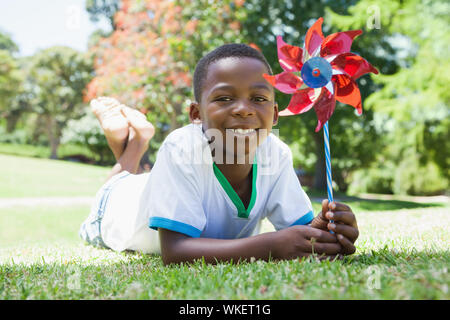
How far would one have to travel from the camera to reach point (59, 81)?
26.1 m

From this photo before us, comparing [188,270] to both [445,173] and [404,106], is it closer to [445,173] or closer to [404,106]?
[404,106]

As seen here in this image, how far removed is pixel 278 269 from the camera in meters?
1.64

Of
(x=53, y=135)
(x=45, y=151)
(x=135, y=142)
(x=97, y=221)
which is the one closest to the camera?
(x=97, y=221)

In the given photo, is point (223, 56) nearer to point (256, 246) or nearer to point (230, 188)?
point (230, 188)

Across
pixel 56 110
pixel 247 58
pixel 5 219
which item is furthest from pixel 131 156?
pixel 56 110

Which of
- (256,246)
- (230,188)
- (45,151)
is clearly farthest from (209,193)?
(45,151)

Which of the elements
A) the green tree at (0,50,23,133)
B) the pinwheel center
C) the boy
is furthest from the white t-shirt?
the green tree at (0,50,23,133)

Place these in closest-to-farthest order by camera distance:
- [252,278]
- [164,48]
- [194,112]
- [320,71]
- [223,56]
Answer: [252,278]
[320,71]
[223,56]
[194,112]
[164,48]

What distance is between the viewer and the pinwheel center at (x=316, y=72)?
81.7 inches

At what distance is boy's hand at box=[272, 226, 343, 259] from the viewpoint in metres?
1.88

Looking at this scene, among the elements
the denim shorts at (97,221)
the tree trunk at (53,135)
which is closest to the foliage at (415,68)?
the denim shorts at (97,221)

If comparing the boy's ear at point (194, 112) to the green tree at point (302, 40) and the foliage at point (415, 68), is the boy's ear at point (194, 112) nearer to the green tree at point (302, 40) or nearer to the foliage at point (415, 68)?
the green tree at point (302, 40)

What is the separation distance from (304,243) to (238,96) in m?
0.87

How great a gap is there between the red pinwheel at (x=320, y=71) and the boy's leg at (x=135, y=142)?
1.96 meters
